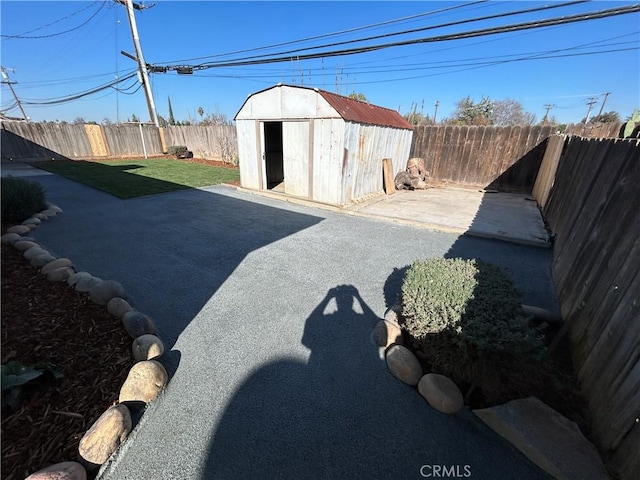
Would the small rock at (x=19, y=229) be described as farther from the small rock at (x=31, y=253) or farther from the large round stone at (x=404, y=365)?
the large round stone at (x=404, y=365)

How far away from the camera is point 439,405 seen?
1935mm

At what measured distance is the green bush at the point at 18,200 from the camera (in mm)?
5184

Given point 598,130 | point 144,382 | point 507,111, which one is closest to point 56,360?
point 144,382

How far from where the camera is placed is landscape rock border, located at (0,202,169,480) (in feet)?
5.04

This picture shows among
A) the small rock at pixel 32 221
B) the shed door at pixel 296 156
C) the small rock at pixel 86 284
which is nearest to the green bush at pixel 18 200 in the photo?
the small rock at pixel 32 221

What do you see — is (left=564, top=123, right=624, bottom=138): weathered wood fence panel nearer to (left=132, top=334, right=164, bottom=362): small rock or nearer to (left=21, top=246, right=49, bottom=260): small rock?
(left=132, top=334, right=164, bottom=362): small rock

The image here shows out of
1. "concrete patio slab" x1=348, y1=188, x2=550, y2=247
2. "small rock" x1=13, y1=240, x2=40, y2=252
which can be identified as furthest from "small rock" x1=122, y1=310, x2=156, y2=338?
"concrete patio slab" x1=348, y1=188, x2=550, y2=247

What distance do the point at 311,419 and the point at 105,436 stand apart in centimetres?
128

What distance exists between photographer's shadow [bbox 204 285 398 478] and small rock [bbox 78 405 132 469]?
59 cm

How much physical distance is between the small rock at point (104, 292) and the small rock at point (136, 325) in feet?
1.67

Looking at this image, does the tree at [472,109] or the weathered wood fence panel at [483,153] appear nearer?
the weathered wood fence panel at [483,153]

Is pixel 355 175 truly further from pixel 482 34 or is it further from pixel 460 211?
pixel 482 34

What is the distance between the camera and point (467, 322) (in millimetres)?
2002

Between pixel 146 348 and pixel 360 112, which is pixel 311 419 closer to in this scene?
pixel 146 348
